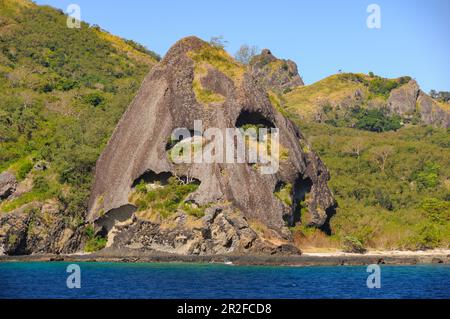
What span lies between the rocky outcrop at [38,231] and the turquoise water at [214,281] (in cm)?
864

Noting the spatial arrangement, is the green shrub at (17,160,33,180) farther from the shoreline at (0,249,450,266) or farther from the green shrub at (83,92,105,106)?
the green shrub at (83,92,105,106)

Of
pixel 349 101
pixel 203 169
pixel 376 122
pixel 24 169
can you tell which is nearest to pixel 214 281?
pixel 203 169

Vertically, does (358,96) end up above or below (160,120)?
above

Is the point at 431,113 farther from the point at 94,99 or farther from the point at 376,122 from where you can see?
the point at 94,99

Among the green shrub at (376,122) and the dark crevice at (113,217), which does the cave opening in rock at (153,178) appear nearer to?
the dark crevice at (113,217)

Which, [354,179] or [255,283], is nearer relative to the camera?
[255,283]

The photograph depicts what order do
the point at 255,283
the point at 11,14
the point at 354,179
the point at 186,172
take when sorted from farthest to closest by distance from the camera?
the point at 11,14 < the point at 354,179 < the point at 186,172 < the point at 255,283

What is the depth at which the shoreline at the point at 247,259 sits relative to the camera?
6188 cm

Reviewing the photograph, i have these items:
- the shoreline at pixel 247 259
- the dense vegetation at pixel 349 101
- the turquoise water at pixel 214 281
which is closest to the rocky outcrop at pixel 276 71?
the dense vegetation at pixel 349 101

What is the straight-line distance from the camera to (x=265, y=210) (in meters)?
67.6

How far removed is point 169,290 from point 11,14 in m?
113

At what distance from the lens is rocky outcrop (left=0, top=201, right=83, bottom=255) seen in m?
69.2
